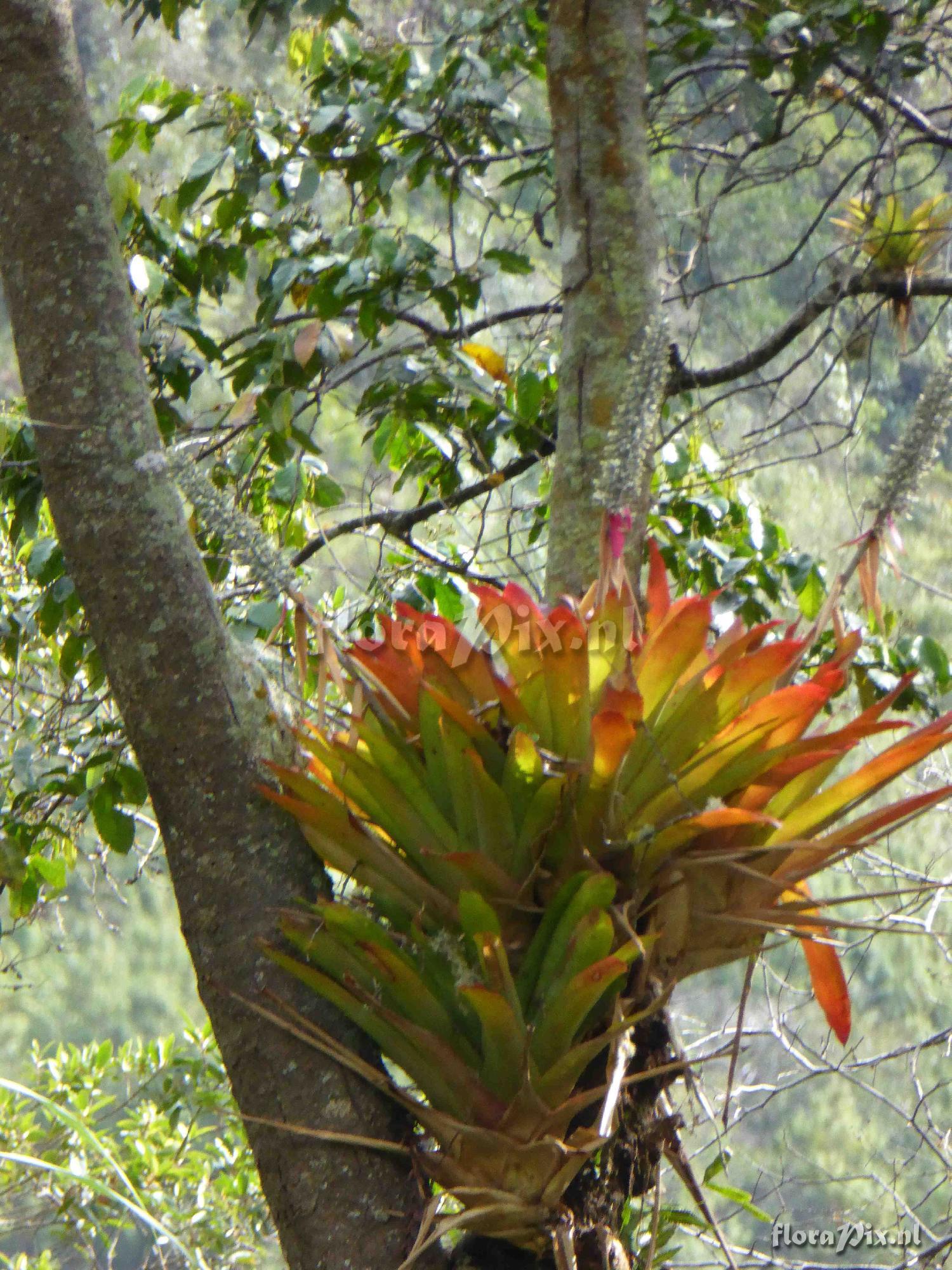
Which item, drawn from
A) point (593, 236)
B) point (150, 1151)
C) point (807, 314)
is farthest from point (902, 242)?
point (150, 1151)

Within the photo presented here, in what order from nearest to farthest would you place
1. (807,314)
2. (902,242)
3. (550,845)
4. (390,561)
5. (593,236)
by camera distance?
(550,845)
(593,236)
(807,314)
(902,242)
(390,561)

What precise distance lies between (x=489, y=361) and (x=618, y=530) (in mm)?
1083

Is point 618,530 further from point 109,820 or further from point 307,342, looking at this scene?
point 109,820

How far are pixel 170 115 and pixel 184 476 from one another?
1.17 metres

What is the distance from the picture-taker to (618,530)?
1.00 meters

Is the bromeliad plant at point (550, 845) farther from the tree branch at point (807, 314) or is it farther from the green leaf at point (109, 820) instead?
the tree branch at point (807, 314)

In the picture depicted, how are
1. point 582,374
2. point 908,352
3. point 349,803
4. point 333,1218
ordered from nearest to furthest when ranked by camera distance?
point 333,1218 < point 349,803 < point 582,374 < point 908,352

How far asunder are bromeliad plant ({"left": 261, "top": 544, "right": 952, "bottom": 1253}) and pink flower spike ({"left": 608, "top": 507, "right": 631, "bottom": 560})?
49 millimetres

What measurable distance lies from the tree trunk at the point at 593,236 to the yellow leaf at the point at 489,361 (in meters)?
0.60

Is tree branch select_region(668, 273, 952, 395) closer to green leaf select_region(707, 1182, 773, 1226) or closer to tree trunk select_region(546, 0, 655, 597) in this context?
tree trunk select_region(546, 0, 655, 597)

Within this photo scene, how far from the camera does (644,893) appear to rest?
906mm

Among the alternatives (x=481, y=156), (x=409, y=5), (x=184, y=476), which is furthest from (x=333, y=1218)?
(x=409, y=5)

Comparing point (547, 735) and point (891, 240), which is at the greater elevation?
point (891, 240)

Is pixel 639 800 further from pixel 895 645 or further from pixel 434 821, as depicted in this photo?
pixel 895 645
